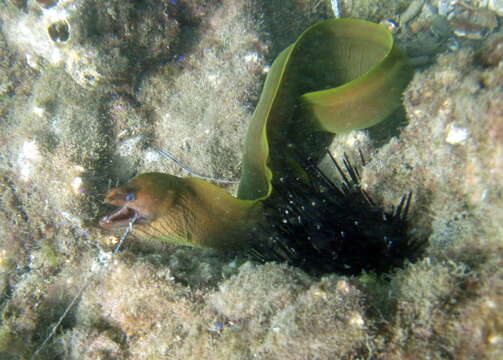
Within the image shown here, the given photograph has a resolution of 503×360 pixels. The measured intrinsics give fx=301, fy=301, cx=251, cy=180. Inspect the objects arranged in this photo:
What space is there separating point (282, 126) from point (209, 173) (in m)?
0.88

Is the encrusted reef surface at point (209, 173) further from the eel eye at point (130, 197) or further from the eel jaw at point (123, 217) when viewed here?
the eel eye at point (130, 197)

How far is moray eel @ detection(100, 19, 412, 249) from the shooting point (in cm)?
249

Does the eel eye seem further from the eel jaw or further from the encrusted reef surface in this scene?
the encrusted reef surface

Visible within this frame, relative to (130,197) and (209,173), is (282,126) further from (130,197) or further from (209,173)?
(130,197)

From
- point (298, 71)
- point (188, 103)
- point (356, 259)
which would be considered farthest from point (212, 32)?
point (356, 259)

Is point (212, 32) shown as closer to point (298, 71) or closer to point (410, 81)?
point (298, 71)

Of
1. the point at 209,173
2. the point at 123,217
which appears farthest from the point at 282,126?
the point at 123,217

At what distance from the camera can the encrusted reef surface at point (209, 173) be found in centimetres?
148

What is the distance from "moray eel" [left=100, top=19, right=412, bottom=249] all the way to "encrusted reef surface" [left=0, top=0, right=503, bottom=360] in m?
0.23

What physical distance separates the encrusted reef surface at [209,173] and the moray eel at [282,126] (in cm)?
23

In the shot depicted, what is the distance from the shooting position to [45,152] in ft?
9.95

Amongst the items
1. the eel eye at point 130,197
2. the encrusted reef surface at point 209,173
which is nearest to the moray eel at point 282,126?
the eel eye at point 130,197

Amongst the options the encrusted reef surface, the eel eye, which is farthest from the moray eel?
the encrusted reef surface

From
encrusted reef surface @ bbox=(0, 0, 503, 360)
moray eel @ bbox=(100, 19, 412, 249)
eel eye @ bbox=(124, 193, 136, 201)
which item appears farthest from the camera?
moray eel @ bbox=(100, 19, 412, 249)
